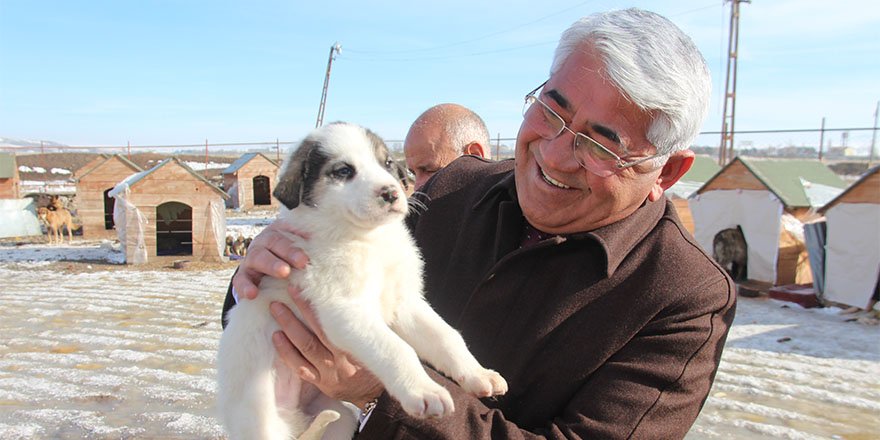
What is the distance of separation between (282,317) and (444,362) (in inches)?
25.1

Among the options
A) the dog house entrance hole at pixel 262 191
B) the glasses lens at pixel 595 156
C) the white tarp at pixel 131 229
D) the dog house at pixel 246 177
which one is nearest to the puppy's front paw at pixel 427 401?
the glasses lens at pixel 595 156

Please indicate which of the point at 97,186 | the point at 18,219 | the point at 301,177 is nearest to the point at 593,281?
the point at 301,177

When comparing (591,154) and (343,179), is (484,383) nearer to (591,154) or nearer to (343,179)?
(591,154)

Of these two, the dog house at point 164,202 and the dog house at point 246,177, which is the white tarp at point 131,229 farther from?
the dog house at point 246,177

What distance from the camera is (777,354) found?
24.0 ft

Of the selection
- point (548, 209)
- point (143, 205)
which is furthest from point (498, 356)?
point (143, 205)

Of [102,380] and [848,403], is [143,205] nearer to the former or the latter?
[102,380]

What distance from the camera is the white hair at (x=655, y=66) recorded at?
6.82ft

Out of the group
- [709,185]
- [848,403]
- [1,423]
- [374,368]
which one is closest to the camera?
[374,368]

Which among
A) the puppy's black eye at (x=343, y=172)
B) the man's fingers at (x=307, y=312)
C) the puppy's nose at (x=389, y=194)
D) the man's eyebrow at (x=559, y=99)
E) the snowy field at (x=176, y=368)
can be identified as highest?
the man's eyebrow at (x=559, y=99)

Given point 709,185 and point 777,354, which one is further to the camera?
point 709,185

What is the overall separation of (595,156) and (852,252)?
9.49 meters

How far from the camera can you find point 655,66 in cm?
211

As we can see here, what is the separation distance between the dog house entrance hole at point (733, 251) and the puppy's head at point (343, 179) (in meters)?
11.1
